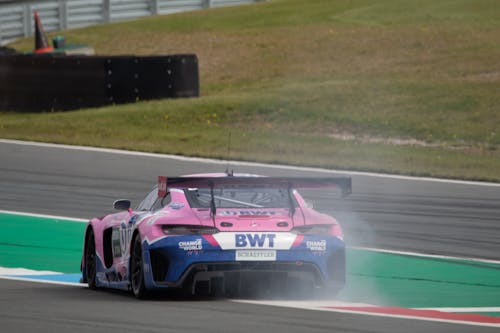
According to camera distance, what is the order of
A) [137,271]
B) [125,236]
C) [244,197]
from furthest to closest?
[125,236]
[244,197]
[137,271]

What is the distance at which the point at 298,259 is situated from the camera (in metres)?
10.3

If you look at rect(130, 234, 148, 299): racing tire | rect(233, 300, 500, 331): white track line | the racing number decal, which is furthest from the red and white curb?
the racing number decal

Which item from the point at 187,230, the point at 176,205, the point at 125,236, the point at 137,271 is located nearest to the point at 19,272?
the point at 125,236

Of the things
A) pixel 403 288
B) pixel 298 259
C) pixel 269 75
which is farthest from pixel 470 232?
pixel 269 75

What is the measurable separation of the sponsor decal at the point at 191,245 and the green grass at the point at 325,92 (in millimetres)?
12150

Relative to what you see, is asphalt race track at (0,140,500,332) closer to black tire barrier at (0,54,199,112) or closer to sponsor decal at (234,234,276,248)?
sponsor decal at (234,234,276,248)

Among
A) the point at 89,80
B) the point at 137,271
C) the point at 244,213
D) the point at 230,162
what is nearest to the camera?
the point at 244,213

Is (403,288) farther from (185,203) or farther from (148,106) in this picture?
(148,106)

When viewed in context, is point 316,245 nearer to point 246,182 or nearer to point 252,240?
point 252,240

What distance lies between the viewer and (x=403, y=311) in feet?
32.9

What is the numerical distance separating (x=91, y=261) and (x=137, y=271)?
176 centimetres

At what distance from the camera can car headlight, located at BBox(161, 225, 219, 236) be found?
10258mm

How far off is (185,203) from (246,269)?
2.70ft

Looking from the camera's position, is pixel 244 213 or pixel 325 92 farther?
pixel 325 92
